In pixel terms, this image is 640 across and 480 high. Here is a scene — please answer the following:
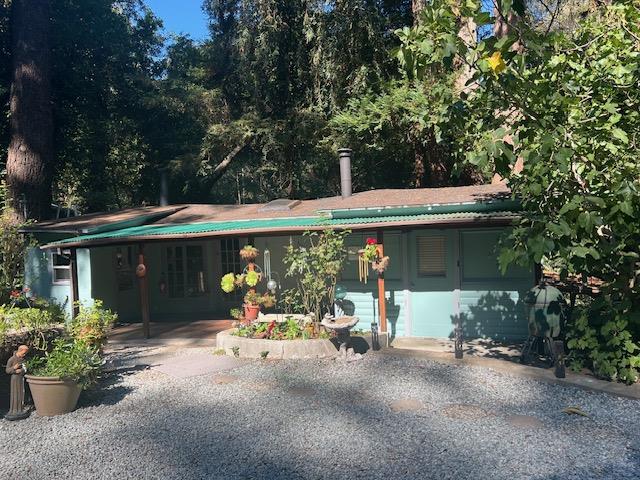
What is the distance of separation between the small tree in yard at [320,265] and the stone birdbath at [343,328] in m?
0.79

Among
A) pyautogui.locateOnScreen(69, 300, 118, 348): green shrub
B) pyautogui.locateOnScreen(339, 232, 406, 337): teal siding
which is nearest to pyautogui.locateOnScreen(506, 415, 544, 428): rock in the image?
pyautogui.locateOnScreen(339, 232, 406, 337): teal siding

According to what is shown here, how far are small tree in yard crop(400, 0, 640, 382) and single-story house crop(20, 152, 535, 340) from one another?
6.02 feet

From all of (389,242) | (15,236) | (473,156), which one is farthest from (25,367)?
(389,242)

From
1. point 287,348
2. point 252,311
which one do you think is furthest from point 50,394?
point 252,311

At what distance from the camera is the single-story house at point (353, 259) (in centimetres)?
862

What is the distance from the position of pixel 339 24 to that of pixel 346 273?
899 cm

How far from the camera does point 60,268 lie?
12.2 meters

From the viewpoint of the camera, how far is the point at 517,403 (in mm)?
5508

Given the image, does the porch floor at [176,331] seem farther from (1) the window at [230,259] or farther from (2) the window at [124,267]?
(1) the window at [230,259]

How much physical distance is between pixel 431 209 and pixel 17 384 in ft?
20.9

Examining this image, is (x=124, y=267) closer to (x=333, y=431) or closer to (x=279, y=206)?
(x=279, y=206)

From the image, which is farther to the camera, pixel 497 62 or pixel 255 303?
pixel 255 303

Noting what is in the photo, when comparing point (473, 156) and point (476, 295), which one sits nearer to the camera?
point (473, 156)

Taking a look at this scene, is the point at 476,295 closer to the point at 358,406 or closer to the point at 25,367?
the point at 358,406
